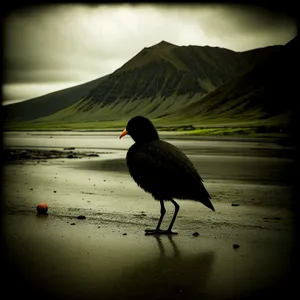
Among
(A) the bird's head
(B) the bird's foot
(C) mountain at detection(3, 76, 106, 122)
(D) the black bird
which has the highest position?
(C) mountain at detection(3, 76, 106, 122)

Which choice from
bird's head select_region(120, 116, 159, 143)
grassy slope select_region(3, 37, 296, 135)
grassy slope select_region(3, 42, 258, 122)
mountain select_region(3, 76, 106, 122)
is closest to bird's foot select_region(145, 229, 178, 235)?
bird's head select_region(120, 116, 159, 143)

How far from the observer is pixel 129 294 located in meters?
2.59

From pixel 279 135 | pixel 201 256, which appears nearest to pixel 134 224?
pixel 201 256

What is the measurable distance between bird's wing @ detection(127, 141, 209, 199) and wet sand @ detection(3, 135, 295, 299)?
453 millimetres

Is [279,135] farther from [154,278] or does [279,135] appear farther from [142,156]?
[154,278]

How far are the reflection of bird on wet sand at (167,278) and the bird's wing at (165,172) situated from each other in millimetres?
725

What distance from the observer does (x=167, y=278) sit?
2865 millimetres

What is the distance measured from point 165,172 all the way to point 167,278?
138cm

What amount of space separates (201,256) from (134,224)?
125cm

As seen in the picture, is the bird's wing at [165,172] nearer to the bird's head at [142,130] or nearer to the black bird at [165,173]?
the black bird at [165,173]

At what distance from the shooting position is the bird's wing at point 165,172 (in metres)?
4.05

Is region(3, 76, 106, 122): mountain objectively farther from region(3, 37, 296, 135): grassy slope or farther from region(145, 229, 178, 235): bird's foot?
region(145, 229, 178, 235): bird's foot

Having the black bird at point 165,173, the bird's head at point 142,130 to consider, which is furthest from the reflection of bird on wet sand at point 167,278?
the bird's head at point 142,130

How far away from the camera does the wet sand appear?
8.92 ft
